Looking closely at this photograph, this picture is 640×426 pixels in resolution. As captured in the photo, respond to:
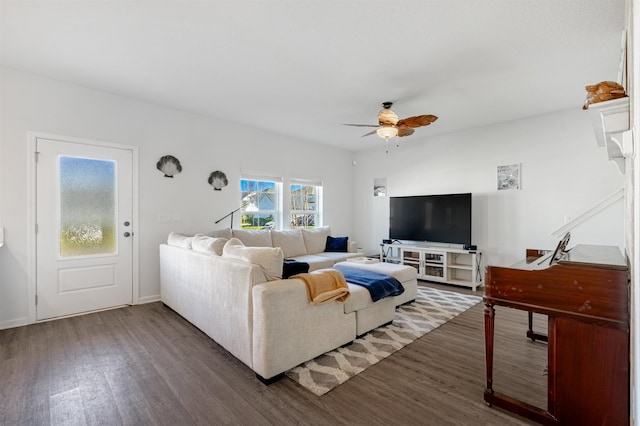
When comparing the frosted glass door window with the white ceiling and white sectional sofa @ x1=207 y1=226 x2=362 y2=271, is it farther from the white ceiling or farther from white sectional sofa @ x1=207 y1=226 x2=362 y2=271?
white sectional sofa @ x1=207 y1=226 x2=362 y2=271

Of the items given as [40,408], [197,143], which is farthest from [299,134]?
[40,408]

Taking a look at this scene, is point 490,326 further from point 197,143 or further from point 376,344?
point 197,143

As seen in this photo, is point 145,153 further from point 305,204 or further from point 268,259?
point 305,204

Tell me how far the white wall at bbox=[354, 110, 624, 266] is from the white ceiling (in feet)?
1.82

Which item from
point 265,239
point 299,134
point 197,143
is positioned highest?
point 299,134

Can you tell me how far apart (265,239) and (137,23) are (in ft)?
10.2

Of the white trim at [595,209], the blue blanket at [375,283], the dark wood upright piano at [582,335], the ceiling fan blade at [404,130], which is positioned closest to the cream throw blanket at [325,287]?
the blue blanket at [375,283]

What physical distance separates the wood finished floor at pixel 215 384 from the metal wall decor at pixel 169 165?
2.12 m

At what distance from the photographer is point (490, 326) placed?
1813mm

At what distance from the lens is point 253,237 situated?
14.7ft

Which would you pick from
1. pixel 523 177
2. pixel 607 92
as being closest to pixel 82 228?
pixel 607 92

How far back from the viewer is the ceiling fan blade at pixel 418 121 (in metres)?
3.17

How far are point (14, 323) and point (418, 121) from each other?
194 inches

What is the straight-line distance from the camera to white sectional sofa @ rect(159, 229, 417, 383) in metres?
2.05
